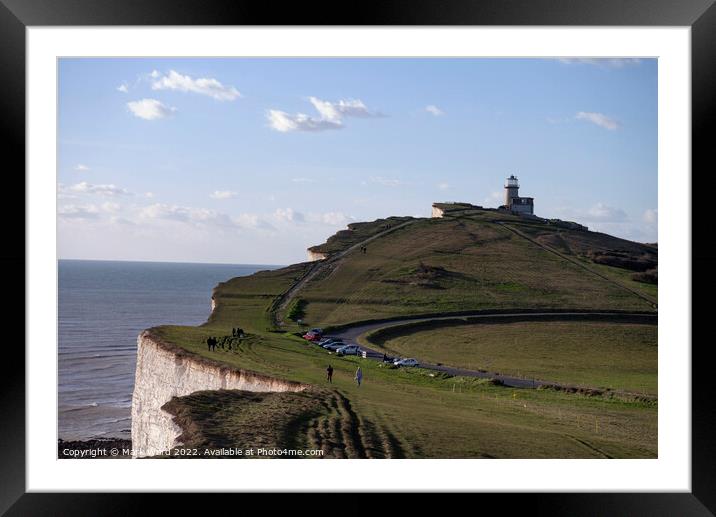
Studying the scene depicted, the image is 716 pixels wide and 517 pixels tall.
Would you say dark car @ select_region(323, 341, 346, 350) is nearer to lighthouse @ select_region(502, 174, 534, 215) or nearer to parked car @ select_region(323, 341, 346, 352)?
parked car @ select_region(323, 341, 346, 352)

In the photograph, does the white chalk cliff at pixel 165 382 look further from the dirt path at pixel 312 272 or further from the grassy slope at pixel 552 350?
the grassy slope at pixel 552 350

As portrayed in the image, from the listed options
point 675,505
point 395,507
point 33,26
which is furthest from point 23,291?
point 675,505

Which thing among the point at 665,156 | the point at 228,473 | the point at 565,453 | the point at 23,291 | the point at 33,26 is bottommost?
the point at 565,453

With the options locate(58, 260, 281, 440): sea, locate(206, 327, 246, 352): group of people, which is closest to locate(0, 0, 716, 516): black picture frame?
locate(206, 327, 246, 352): group of people

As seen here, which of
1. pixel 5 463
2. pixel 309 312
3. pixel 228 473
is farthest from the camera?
pixel 309 312

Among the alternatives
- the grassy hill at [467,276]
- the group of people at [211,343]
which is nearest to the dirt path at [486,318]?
the grassy hill at [467,276]

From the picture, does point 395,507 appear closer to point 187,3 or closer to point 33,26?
point 187,3

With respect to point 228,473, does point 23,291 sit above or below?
above
